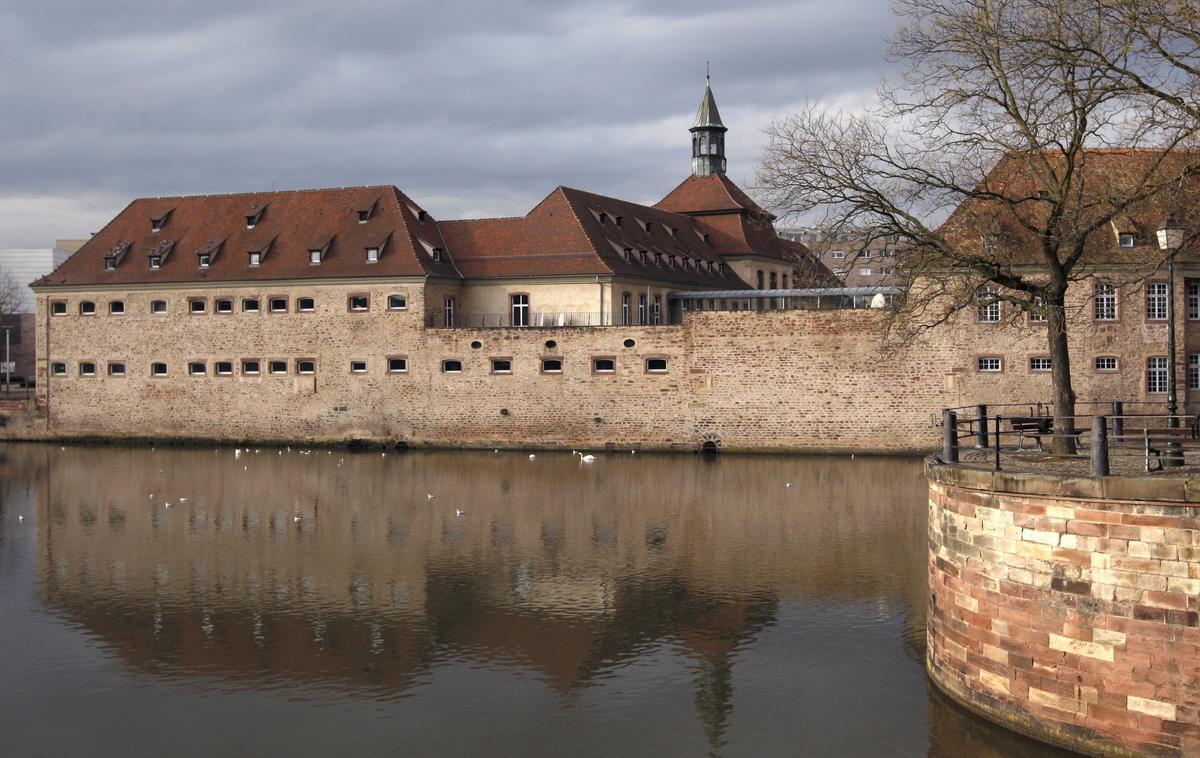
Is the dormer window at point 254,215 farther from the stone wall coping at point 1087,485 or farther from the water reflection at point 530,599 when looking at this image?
the stone wall coping at point 1087,485

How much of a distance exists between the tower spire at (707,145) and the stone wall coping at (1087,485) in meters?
56.5

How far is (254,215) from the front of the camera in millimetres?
51406

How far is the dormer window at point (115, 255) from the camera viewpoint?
51.8m

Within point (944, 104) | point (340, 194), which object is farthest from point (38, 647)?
point (340, 194)

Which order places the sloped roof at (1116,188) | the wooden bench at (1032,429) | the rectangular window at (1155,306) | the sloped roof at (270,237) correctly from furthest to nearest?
1. the sloped roof at (270,237)
2. the rectangular window at (1155,306)
3. the sloped roof at (1116,188)
4. the wooden bench at (1032,429)

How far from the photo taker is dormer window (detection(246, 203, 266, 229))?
51.3 meters

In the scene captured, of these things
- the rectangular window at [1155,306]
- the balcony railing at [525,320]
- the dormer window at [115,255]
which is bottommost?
the rectangular window at [1155,306]

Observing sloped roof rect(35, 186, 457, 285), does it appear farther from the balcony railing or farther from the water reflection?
the water reflection

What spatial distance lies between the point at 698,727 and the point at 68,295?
44.6m

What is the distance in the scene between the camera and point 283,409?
48.3m

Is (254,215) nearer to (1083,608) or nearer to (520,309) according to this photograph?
(520,309)

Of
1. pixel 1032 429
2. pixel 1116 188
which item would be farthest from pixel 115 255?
pixel 1032 429

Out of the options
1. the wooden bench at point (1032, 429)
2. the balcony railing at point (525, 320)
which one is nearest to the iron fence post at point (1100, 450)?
the wooden bench at point (1032, 429)

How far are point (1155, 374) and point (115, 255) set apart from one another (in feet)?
126
